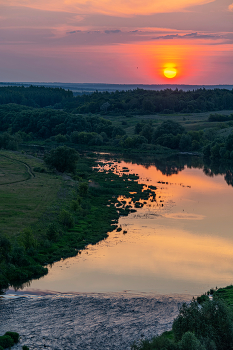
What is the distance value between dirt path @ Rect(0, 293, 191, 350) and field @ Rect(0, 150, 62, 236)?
10.8 meters

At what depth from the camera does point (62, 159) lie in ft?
215

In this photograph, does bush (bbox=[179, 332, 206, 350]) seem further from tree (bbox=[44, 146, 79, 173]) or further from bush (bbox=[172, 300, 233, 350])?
tree (bbox=[44, 146, 79, 173])

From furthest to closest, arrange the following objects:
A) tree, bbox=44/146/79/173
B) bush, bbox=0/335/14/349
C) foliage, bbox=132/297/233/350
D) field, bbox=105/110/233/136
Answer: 1. field, bbox=105/110/233/136
2. tree, bbox=44/146/79/173
3. bush, bbox=0/335/14/349
4. foliage, bbox=132/297/233/350

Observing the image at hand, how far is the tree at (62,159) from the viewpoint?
6531cm

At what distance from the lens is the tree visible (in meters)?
65.3

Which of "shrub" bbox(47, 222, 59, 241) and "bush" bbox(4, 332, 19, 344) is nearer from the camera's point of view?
"bush" bbox(4, 332, 19, 344)

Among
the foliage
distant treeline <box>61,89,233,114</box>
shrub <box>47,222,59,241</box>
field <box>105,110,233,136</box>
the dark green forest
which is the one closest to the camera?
the foliage

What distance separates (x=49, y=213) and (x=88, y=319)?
Answer: 19.0 meters

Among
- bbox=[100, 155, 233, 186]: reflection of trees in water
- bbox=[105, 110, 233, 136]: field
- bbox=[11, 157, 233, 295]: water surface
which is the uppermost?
bbox=[105, 110, 233, 136]: field

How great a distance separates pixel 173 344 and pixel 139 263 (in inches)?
619

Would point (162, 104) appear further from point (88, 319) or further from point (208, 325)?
point (208, 325)

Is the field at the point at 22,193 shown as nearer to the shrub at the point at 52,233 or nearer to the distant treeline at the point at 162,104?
the shrub at the point at 52,233

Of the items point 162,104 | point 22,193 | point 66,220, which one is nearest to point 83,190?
point 22,193

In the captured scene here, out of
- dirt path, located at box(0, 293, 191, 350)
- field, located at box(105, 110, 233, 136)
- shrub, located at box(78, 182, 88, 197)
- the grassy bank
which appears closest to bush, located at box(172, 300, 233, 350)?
dirt path, located at box(0, 293, 191, 350)
